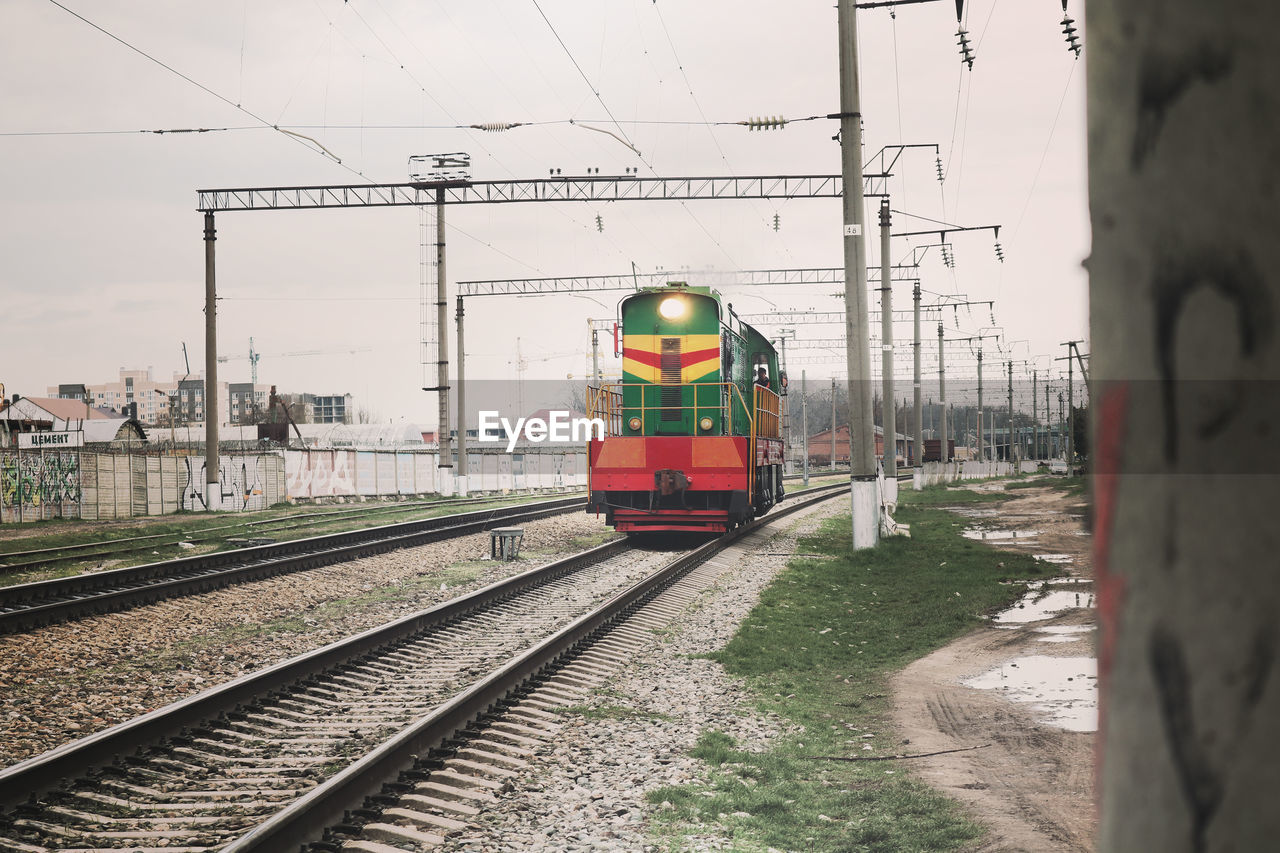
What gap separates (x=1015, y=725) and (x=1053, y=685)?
1.54m

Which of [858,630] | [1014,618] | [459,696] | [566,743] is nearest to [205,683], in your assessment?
[459,696]

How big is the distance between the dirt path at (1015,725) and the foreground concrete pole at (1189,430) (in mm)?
4086

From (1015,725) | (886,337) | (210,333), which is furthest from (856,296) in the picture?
(210,333)

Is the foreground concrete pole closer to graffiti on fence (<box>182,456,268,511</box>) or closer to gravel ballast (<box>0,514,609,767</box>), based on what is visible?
gravel ballast (<box>0,514,609,767</box>)

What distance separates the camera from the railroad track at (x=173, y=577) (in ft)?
40.1

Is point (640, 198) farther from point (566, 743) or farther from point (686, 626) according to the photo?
point (566, 743)

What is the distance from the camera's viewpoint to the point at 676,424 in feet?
66.0

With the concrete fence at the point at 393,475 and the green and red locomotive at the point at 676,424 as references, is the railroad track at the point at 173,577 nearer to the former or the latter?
the green and red locomotive at the point at 676,424

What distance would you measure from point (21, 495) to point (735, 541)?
23.9 m

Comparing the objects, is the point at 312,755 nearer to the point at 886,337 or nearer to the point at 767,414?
the point at 767,414

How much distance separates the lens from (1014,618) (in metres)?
12.5

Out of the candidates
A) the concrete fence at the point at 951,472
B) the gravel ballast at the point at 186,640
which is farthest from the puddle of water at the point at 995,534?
the concrete fence at the point at 951,472

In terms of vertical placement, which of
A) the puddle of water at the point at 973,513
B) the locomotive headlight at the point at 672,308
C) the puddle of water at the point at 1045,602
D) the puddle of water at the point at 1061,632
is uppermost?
the locomotive headlight at the point at 672,308

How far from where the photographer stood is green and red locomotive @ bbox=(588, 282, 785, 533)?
1888 cm
